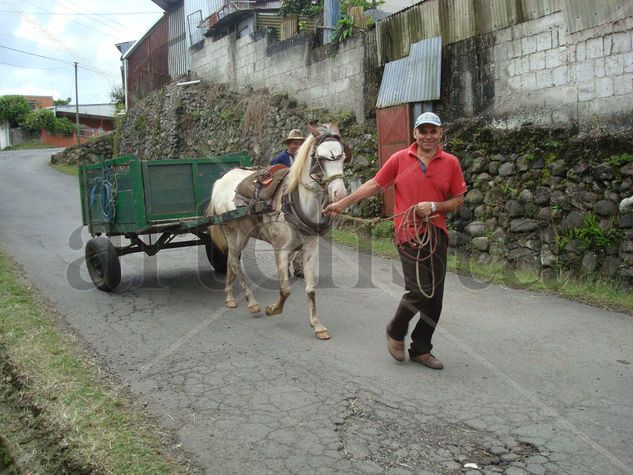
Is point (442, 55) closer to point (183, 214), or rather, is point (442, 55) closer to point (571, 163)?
point (571, 163)

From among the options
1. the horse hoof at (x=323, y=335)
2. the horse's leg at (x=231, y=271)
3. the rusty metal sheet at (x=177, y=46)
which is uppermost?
the rusty metal sheet at (x=177, y=46)

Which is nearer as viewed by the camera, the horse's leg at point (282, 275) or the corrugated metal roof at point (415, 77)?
the horse's leg at point (282, 275)

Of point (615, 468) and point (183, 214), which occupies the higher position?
point (183, 214)

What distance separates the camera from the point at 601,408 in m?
3.86

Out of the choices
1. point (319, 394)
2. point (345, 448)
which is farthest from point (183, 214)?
point (345, 448)

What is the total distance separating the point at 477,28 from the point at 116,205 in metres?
6.44

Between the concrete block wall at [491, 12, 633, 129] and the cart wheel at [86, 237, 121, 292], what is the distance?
620cm

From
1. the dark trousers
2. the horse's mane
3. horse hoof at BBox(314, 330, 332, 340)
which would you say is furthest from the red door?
the dark trousers

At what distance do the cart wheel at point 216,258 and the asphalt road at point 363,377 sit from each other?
0.16 meters

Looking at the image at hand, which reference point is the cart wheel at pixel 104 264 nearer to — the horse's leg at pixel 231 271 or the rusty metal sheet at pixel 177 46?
the horse's leg at pixel 231 271

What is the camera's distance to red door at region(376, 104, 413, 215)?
10438mm

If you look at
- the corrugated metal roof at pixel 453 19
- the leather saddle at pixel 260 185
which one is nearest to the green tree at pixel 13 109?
the corrugated metal roof at pixel 453 19

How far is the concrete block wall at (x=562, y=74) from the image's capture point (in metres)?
7.26

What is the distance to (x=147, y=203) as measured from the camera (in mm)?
6723
